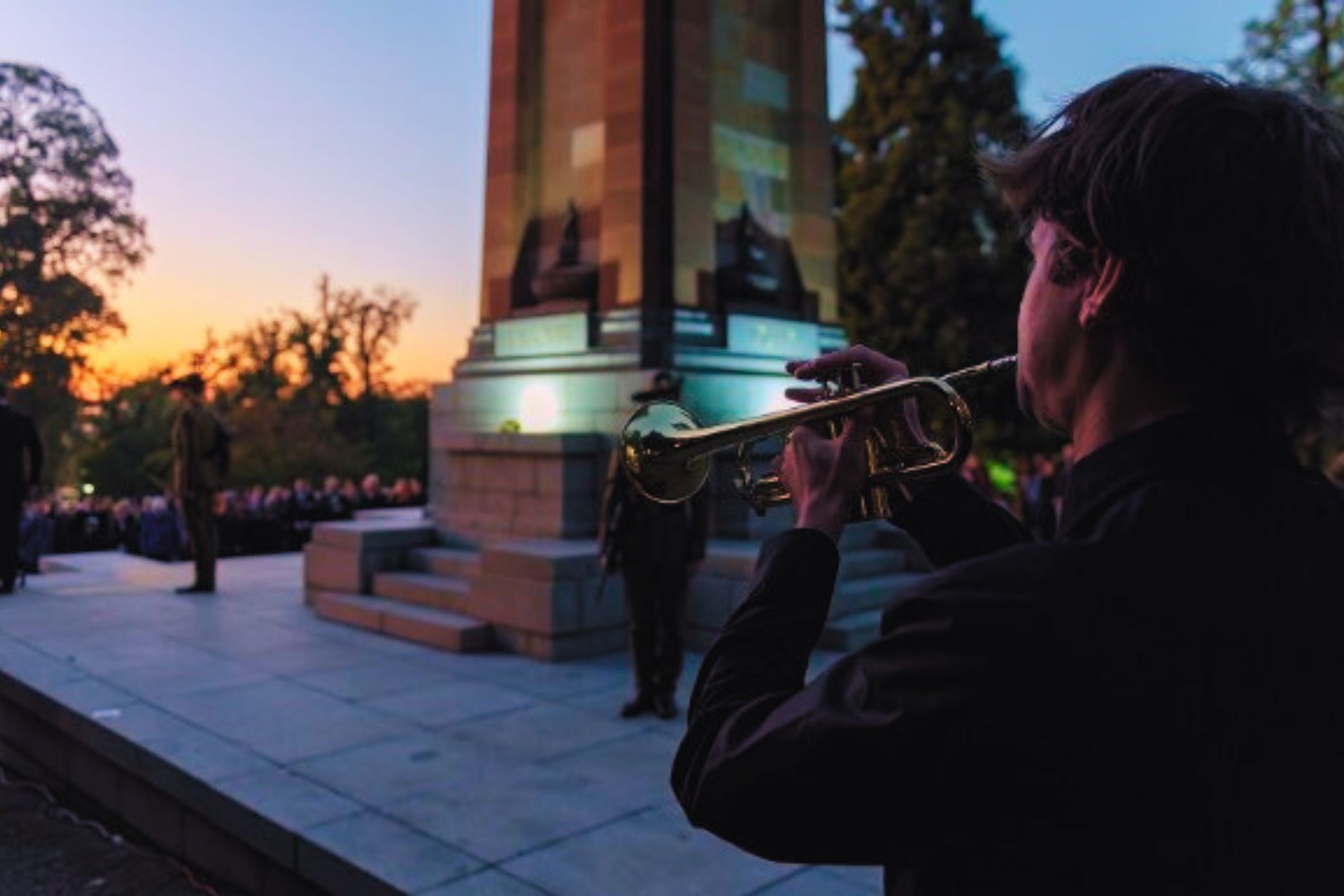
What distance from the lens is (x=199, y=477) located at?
398 inches

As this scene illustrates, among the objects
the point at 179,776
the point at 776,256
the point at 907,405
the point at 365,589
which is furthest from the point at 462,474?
the point at 907,405

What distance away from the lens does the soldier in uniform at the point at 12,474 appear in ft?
33.0

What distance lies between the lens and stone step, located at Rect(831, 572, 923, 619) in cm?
812

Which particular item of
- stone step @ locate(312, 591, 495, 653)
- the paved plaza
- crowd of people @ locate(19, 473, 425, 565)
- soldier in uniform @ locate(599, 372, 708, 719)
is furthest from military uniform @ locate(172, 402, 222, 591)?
soldier in uniform @ locate(599, 372, 708, 719)

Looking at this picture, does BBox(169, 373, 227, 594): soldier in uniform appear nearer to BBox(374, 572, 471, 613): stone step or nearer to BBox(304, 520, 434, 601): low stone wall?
BBox(304, 520, 434, 601): low stone wall

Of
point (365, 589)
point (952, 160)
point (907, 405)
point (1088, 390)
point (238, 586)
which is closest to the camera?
point (1088, 390)

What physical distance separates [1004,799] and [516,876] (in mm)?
3001

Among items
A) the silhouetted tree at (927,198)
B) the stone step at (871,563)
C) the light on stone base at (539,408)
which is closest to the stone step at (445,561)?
the light on stone base at (539,408)

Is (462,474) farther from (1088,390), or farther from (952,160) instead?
(952,160)

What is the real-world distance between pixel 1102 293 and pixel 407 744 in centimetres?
482

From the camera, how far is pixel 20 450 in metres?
10.2

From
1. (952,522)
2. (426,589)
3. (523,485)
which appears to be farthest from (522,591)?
(952,522)

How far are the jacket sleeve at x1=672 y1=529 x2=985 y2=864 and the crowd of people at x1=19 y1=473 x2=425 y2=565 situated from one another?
41.4 ft

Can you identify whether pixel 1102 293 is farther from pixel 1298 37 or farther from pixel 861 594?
pixel 1298 37
